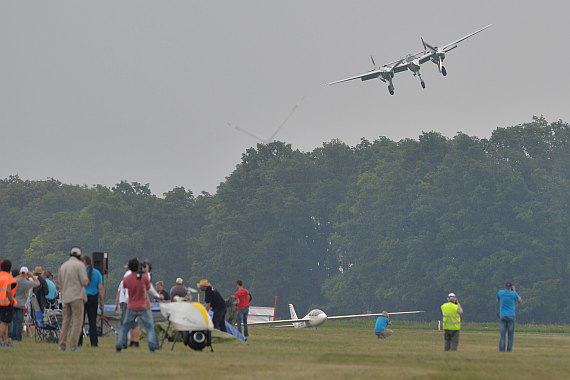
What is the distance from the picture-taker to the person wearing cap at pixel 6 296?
25.5 metres

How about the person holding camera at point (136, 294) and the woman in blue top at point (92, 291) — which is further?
the woman in blue top at point (92, 291)

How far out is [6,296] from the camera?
25.6m

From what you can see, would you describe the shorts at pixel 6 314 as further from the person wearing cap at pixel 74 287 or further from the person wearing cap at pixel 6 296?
the person wearing cap at pixel 74 287

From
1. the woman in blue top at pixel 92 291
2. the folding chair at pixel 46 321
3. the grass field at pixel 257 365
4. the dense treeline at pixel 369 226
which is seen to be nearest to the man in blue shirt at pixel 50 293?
the folding chair at pixel 46 321

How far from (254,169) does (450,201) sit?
31546 millimetres

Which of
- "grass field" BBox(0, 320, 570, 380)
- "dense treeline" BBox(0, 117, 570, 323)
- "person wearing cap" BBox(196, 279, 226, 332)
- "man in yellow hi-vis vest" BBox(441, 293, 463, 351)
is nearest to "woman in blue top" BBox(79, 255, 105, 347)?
"grass field" BBox(0, 320, 570, 380)

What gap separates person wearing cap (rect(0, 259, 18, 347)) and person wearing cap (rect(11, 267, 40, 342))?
5.89 ft

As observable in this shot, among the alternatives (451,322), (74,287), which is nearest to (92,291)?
(74,287)

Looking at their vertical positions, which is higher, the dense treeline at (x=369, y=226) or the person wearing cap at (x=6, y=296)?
the dense treeline at (x=369, y=226)

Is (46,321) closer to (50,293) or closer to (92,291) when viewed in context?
(50,293)

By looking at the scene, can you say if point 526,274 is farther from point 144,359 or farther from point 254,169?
point 144,359

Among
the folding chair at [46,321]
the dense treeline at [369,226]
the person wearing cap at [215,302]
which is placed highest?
the dense treeline at [369,226]

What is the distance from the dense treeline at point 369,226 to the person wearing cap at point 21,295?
71599 mm

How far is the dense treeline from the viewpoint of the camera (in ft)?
335
